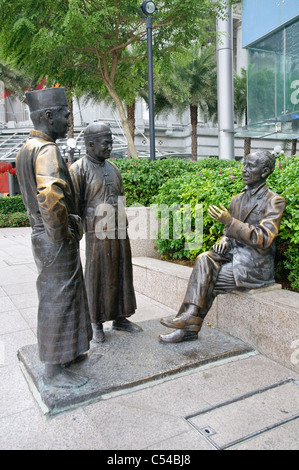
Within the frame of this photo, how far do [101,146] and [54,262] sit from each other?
1244mm

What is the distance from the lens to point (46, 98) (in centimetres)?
245

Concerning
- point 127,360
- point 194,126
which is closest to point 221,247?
point 127,360

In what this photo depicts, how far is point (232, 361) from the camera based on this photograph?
3.19m

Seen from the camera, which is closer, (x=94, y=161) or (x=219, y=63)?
(x=94, y=161)

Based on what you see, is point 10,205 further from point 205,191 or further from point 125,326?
point 125,326

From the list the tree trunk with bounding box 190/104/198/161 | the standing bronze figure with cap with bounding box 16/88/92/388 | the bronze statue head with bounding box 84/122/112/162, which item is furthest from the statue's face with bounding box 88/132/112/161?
the tree trunk with bounding box 190/104/198/161

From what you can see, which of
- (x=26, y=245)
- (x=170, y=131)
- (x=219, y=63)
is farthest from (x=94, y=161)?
(x=170, y=131)

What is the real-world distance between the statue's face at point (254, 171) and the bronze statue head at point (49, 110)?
1675mm

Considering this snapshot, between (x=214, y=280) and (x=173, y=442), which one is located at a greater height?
(x=214, y=280)

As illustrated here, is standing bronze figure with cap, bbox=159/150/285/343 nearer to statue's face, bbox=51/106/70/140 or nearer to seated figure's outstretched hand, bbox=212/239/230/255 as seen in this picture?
seated figure's outstretched hand, bbox=212/239/230/255

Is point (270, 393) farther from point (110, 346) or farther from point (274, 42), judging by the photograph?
point (274, 42)

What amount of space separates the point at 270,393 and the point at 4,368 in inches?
86.4
